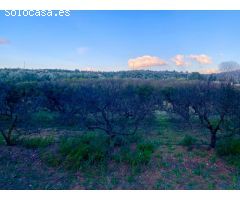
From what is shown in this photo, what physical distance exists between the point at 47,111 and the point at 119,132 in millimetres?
9799

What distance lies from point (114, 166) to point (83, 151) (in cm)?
106

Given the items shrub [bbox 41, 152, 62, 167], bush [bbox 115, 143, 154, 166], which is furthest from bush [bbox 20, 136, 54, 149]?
bush [bbox 115, 143, 154, 166]

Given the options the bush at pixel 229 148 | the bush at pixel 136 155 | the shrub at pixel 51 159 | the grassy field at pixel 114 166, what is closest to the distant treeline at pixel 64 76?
the grassy field at pixel 114 166

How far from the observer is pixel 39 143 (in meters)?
10.8

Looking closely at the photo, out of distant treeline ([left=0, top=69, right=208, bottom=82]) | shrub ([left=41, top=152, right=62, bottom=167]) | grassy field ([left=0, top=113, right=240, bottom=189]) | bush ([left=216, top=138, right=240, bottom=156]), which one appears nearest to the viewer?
grassy field ([left=0, top=113, right=240, bottom=189])

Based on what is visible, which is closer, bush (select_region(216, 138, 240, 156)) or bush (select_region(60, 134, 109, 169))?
bush (select_region(60, 134, 109, 169))

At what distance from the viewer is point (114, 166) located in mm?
8578

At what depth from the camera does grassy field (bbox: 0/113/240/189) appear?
743 centimetres

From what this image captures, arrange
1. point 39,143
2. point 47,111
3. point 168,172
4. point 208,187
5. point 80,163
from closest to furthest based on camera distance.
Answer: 1. point 208,187
2. point 168,172
3. point 80,163
4. point 39,143
5. point 47,111

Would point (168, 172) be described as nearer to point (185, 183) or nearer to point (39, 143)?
point (185, 183)

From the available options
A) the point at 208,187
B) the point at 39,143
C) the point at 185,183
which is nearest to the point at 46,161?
the point at 39,143

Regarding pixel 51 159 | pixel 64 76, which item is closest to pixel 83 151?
pixel 51 159

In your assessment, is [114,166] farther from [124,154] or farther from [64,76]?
[64,76]

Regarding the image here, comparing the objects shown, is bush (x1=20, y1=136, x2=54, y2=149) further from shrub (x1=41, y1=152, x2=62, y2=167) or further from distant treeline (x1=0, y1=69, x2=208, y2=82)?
distant treeline (x1=0, y1=69, x2=208, y2=82)
